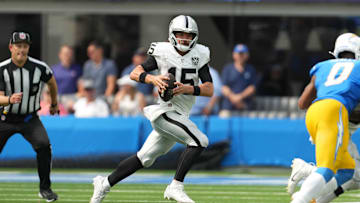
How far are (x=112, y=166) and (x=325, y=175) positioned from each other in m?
6.66

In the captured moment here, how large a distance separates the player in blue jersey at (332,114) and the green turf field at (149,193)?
2.18 metres

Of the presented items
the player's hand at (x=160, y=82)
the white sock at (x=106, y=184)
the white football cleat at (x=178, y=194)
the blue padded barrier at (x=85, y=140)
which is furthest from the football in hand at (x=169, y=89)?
the blue padded barrier at (x=85, y=140)

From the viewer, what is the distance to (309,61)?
1425cm

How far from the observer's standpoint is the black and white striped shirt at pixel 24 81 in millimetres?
8445

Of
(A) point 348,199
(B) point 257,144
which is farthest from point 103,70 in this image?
(A) point 348,199

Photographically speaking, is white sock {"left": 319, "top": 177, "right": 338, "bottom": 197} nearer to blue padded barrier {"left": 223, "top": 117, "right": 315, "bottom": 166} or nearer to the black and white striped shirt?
the black and white striped shirt

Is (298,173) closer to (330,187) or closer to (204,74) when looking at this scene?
(330,187)

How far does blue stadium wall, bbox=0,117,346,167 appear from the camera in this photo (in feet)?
41.0

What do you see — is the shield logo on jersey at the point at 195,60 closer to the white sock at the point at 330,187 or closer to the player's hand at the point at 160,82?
the player's hand at the point at 160,82

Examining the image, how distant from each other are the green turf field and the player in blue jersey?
2184 mm

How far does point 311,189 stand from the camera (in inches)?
241

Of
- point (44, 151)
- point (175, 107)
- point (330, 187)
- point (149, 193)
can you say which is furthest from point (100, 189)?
point (330, 187)

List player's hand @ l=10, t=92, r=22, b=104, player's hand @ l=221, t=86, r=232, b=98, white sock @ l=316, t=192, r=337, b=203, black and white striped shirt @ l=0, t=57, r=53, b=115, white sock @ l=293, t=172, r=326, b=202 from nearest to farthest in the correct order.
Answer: white sock @ l=293, t=172, r=326, b=202
white sock @ l=316, t=192, r=337, b=203
player's hand @ l=10, t=92, r=22, b=104
black and white striped shirt @ l=0, t=57, r=53, b=115
player's hand @ l=221, t=86, r=232, b=98

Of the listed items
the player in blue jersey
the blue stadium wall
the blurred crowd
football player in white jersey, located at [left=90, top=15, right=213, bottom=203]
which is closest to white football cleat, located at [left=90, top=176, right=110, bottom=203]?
football player in white jersey, located at [left=90, top=15, right=213, bottom=203]
